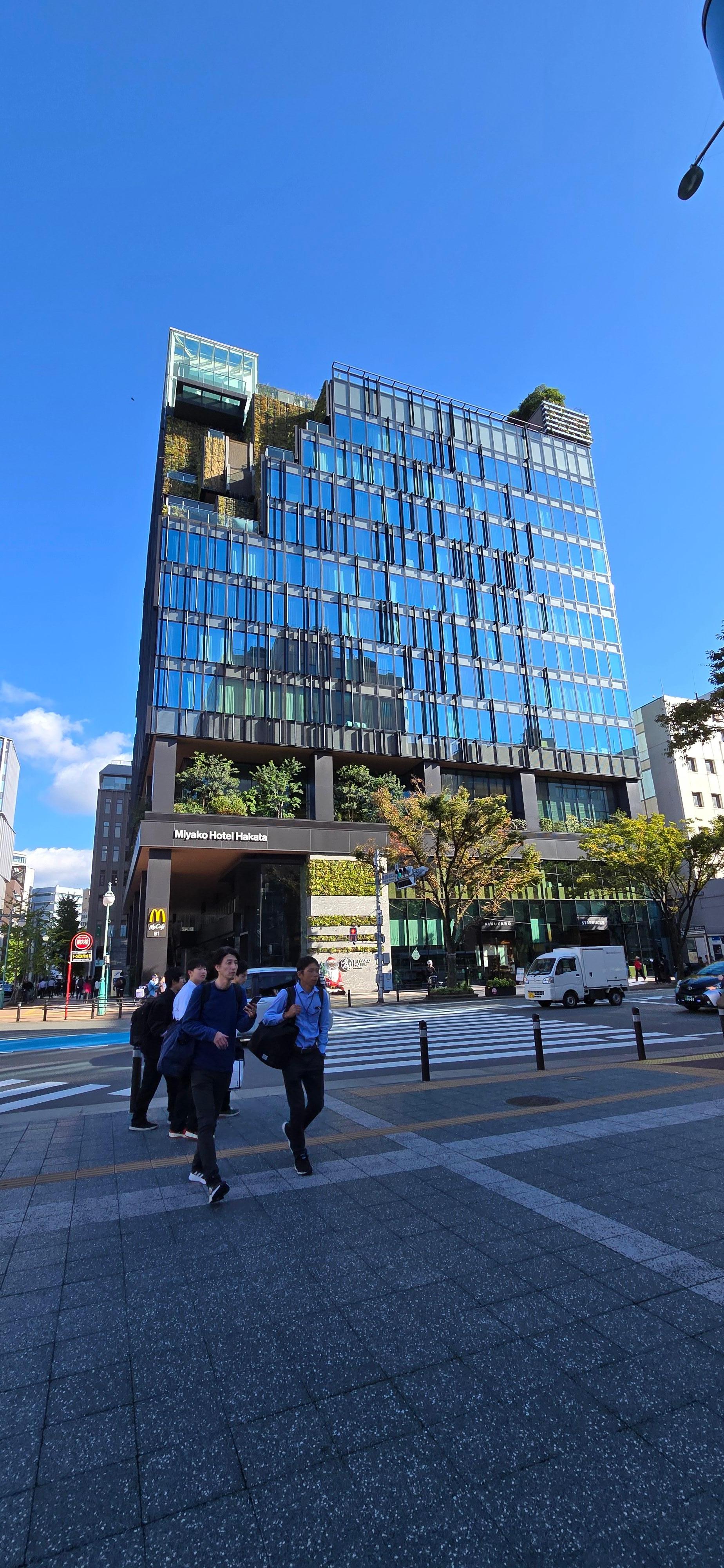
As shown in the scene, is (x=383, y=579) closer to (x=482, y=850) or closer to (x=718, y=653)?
(x=482, y=850)

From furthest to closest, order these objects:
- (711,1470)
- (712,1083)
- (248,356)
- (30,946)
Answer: (30,946)
(248,356)
(712,1083)
(711,1470)

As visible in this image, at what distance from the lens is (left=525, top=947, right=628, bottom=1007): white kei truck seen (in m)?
26.3

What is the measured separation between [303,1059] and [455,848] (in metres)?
26.9

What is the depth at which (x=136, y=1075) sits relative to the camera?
850 centimetres

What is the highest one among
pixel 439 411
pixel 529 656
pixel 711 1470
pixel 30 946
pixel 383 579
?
pixel 439 411

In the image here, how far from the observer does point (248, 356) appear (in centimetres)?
5797

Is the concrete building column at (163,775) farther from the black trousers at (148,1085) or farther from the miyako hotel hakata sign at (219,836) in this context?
the black trousers at (148,1085)

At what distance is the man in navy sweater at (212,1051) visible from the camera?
5.54m

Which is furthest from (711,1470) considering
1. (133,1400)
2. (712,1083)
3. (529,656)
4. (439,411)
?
(439,411)

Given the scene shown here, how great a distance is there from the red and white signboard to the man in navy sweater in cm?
2347

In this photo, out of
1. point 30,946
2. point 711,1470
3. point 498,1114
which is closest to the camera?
point 711,1470

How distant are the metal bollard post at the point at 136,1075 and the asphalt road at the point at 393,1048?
110cm

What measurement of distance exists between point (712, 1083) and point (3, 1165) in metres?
8.93

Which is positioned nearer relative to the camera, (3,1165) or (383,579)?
(3,1165)
